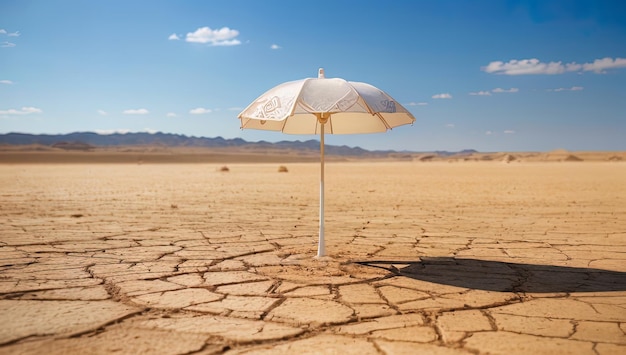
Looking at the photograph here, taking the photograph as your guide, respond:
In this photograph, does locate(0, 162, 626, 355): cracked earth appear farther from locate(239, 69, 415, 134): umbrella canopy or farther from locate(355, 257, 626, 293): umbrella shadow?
locate(239, 69, 415, 134): umbrella canopy

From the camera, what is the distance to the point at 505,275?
5.42m

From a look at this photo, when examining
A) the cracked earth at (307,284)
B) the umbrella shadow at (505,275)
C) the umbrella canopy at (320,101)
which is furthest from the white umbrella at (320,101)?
the cracked earth at (307,284)

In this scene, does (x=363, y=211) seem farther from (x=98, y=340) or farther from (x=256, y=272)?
(x=98, y=340)

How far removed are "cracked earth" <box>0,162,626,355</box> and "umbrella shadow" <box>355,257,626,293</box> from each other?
0.10 feet

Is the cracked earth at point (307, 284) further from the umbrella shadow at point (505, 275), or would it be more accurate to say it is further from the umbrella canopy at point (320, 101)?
the umbrella canopy at point (320, 101)

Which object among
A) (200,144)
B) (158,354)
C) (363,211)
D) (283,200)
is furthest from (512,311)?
(200,144)

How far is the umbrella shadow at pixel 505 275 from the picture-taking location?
4.93 meters

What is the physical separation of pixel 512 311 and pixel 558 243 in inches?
149

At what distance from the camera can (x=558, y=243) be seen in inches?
292

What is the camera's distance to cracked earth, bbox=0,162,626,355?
11.3 feet

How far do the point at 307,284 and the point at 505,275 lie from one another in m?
2.08

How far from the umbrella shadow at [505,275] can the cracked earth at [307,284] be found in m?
0.03

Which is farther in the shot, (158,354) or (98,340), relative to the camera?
(98,340)

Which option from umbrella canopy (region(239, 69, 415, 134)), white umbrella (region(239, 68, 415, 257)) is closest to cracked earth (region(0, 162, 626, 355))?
white umbrella (region(239, 68, 415, 257))
